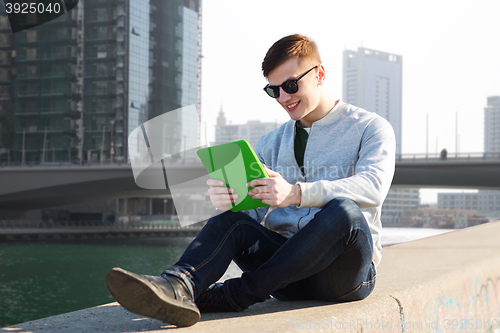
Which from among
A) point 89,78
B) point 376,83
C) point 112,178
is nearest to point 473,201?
point 376,83

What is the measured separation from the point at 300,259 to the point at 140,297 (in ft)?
1.68

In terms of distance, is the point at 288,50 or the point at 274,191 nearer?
the point at 274,191

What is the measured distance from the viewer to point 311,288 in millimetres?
1728

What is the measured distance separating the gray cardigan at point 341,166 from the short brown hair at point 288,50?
0.82 ft

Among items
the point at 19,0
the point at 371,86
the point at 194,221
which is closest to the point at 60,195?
the point at 19,0

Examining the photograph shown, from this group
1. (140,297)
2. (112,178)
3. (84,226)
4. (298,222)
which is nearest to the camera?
(140,297)

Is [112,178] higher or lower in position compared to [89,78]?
lower

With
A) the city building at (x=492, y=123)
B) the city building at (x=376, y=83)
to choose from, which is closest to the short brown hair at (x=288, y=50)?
the city building at (x=376, y=83)

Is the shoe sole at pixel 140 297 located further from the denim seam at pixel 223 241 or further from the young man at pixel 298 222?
the denim seam at pixel 223 241

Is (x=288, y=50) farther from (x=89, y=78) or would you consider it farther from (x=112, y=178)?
(x=89, y=78)

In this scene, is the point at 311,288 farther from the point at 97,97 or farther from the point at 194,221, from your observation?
the point at 97,97

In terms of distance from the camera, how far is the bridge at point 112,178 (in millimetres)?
21594

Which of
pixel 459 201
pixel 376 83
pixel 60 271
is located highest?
pixel 376 83

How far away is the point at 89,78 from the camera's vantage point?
148 feet
